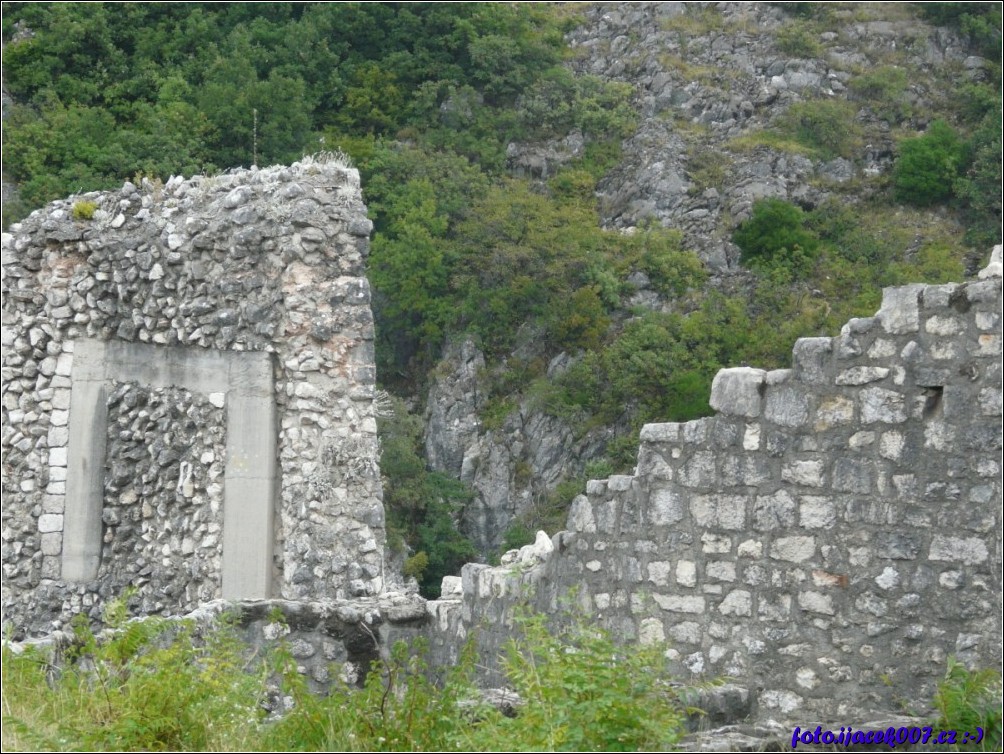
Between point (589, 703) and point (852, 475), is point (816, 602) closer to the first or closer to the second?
point (852, 475)

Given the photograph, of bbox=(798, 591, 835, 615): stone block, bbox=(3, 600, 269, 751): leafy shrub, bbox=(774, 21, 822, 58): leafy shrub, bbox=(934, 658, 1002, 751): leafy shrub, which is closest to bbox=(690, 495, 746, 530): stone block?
bbox=(798, 591, 835, 615): stone block

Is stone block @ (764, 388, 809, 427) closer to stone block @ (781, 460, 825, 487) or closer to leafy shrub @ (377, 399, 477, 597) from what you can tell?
stone block @ (781, 460, 825, 487)

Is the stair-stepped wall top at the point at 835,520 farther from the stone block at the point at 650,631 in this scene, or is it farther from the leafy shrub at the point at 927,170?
the leafy shrub at the point at 927,170

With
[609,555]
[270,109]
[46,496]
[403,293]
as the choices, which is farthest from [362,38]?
[609,555]

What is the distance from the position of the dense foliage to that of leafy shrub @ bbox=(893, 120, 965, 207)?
28658mm

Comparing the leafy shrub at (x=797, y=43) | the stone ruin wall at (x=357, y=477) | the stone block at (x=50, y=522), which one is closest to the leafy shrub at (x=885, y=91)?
the leafy shrub at (x=797, y=43)

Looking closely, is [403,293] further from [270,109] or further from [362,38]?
[362,38]

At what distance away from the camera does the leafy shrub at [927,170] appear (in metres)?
32.5

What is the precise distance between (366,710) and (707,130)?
1223 inches

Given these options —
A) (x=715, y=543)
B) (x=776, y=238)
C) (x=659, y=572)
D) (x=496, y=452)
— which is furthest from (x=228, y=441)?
(x=776, y=238)

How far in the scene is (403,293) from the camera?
28.9 m

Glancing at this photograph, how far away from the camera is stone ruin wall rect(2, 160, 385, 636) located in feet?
30.3

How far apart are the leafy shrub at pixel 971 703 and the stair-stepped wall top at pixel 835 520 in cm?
15

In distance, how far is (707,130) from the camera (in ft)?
115
